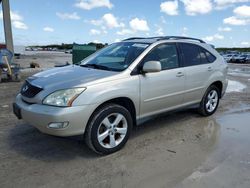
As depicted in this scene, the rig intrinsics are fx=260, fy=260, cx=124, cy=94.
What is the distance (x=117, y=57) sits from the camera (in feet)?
15.2

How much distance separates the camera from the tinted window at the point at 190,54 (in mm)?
5125

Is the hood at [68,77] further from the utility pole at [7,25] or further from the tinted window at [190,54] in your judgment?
the utility pole at [7,25]

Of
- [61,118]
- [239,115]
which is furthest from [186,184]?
[239,115]

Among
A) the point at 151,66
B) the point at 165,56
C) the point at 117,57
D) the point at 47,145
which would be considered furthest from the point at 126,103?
the point at 47,145

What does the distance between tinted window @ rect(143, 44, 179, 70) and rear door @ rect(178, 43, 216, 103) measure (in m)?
0.23

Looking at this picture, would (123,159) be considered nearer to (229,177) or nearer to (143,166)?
(143,166)

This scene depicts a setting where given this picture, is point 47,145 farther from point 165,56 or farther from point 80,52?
point 80,52

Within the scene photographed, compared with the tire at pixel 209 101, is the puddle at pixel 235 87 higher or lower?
lower

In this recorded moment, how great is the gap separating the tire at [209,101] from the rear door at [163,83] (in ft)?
3.16

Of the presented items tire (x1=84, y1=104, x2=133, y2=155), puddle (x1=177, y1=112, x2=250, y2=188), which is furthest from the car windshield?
puddle (x1=177, y1=112, x2=250, y2=188)

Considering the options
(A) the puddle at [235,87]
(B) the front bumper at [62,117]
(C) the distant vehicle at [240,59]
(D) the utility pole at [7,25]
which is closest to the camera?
(B) the front bumper at [62,117]

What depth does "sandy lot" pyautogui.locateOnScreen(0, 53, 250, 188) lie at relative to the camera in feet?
10.4

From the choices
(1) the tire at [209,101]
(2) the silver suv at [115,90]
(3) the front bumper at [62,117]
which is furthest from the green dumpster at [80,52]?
(3) the front bumper at [62,117]

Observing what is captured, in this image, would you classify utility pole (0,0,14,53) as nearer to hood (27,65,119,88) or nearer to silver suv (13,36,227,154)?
silver suv (13,36,227,154)
